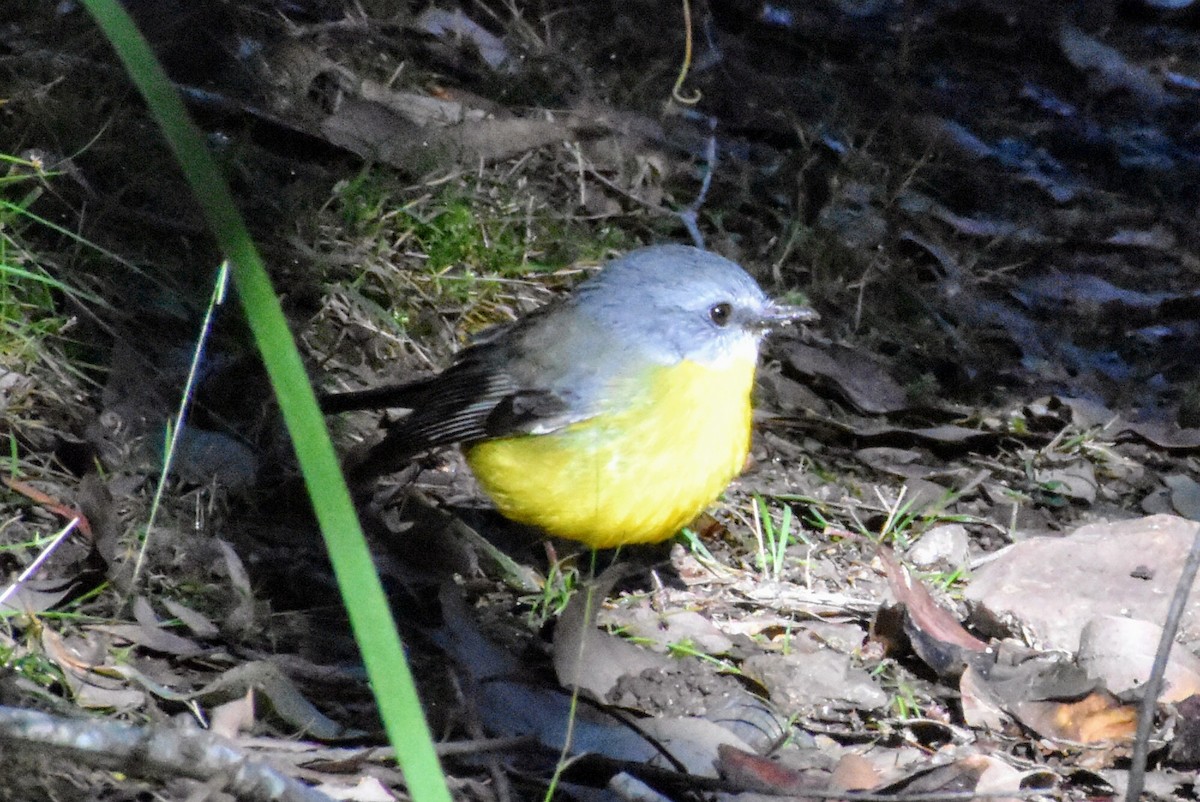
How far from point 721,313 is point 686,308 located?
124 millimetres

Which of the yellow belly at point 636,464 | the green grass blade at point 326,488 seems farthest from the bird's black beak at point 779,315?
the green grass blade at point 326,488

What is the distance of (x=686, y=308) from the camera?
4855mm

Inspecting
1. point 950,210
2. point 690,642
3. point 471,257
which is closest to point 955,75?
point 950,210

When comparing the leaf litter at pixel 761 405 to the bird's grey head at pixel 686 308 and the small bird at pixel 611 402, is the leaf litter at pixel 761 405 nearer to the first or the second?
the small bird at pixel 611 402

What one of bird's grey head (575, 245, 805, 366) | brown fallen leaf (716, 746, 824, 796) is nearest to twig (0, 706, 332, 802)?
brown fallen leaf (716, 746, 824, 796)

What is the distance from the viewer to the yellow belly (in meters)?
4.45

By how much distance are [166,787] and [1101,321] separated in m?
5.51

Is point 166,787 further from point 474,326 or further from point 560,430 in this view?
point 474,326

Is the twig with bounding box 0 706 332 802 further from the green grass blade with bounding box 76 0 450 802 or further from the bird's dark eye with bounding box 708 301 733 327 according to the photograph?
the bird's dark eye with bounding box 708 301 733 327

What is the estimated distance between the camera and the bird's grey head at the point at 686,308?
4809mm

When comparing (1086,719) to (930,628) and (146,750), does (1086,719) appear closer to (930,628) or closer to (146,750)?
(930,628)

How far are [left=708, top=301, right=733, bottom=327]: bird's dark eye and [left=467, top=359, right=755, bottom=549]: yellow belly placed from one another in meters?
0.22

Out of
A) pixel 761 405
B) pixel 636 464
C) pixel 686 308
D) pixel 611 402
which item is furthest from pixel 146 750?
pixel 761 405

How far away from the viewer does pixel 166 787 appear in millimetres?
2971
